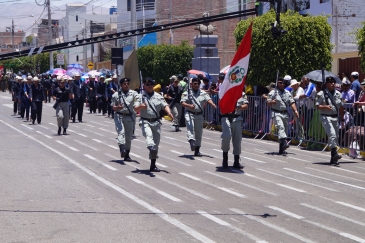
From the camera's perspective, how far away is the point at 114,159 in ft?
51.8

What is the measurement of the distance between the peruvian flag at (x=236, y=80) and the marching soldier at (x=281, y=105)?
2.71 m

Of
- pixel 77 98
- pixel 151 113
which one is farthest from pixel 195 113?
pixel 77 98

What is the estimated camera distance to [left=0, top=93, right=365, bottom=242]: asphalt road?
27.5 feet

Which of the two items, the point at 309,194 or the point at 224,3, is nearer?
the point at 309,194

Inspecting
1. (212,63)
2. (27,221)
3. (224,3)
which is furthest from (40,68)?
(27,221)

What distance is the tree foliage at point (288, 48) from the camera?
22.3 m

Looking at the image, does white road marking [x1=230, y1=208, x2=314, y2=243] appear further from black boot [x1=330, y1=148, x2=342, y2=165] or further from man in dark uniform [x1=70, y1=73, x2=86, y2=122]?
man in dark uniform [x1=70, y1=73, x2=86, y2=122]

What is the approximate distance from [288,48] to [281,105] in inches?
221

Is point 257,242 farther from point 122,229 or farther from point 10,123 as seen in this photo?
point 10,123

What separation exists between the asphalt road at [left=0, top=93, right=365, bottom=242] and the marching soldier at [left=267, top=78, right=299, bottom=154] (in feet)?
1.79

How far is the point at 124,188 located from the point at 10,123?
1813cm

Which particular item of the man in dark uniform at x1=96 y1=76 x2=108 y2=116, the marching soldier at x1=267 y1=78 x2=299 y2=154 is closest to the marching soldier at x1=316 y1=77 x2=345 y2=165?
the marching soldier at x1=267 y1=78 x2=299 y2=154

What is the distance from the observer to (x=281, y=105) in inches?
674

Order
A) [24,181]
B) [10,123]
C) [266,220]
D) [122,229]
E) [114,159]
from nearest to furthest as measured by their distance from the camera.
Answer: [122,229] → [266,220] → [24,181] → [114,159] → [10,123]
